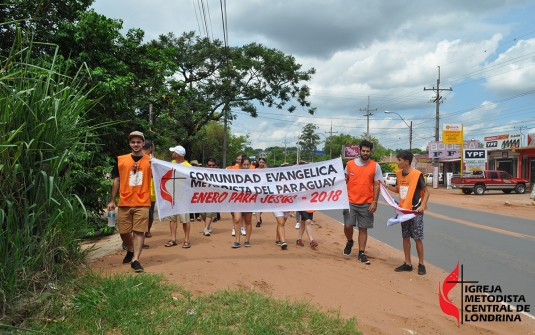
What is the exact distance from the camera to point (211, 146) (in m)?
50.5

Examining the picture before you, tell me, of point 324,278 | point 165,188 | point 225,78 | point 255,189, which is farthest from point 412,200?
point 225,78

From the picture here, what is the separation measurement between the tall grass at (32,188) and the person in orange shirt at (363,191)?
13.3 feet

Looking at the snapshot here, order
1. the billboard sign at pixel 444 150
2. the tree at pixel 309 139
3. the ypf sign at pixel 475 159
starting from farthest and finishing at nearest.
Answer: the tree at pixel 309 139 < the billboard sign at pixel 444 150 < the ypf sign at pixel 475 159

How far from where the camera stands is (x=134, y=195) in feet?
18.6

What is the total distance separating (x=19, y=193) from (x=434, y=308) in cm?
450

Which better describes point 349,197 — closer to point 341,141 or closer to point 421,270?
point 421,270

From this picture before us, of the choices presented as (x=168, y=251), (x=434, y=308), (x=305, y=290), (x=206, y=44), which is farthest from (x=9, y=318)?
(x=206, y=44)

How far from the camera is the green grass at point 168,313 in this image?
371cm

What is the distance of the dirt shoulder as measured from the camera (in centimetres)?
437

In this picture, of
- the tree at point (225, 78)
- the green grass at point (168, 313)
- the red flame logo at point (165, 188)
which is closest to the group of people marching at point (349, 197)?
the red flame logo at point (165, 188)

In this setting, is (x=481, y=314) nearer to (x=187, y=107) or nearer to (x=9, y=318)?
(x=9, y=318)

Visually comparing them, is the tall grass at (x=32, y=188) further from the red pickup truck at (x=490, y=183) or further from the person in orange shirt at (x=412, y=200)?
the red pickup truck at (x=490, y=183)

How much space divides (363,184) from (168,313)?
3770mm

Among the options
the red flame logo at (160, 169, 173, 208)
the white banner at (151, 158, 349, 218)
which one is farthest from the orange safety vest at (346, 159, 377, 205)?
the red flame logo at (160, 169, 173, 208)
